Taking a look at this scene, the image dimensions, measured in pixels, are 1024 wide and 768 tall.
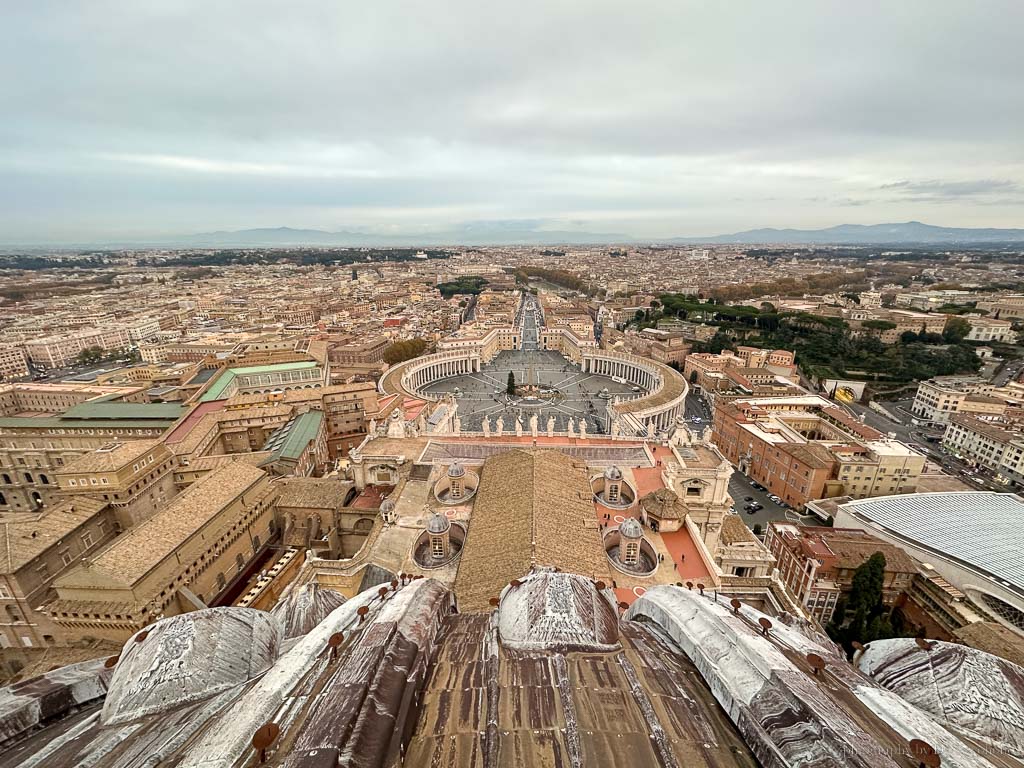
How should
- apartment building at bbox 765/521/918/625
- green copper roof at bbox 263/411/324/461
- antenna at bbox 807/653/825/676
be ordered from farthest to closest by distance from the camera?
green copper roof at bbox 263/411/324/461, apartment building at bbox 765/521/918/625, antenna at bbox 807/653/825/676

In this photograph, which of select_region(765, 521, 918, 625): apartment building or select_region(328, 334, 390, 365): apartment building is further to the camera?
select_region(328, 334, 390, 365): apartment building

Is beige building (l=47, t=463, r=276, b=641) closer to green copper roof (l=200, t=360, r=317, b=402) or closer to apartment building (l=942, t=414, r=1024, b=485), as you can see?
green copper roof (l=200, t=360, r=317, b=402)

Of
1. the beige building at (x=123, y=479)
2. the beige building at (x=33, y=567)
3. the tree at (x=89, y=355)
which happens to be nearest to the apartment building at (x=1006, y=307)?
the beige building at (x=123, y=479)

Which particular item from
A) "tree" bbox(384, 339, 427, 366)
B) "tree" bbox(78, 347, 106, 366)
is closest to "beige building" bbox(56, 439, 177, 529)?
"tree" bbox(384, 339, 427, 366)

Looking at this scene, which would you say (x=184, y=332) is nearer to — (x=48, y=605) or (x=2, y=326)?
(x=2, y=326)

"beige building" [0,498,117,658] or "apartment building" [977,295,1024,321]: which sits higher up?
"apartment building" [977,295,1024,321]

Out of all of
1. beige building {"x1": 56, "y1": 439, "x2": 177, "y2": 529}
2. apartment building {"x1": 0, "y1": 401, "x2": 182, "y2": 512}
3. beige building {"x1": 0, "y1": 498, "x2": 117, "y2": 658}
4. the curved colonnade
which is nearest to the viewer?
beige building {"x1": 0, "y1": 498, "x2": 117, "y2": 658}

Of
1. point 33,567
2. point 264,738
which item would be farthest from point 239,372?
point 264,738

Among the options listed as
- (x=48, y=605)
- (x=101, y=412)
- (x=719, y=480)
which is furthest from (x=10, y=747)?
(x=101, y=412)
